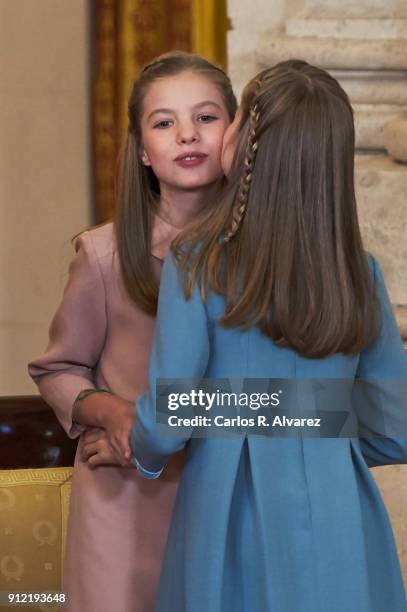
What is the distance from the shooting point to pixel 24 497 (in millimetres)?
2697

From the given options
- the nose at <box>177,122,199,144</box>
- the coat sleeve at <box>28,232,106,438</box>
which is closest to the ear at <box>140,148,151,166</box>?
the nose at <box>177,122,199,144</box>

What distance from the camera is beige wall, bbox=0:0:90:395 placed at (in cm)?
488

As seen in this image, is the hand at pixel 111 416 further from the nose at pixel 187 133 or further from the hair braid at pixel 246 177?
the nose at pixel 187 133

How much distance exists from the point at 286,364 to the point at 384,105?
1.77m

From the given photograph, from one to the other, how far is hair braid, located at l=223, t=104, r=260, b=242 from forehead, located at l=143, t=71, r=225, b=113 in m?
0.45

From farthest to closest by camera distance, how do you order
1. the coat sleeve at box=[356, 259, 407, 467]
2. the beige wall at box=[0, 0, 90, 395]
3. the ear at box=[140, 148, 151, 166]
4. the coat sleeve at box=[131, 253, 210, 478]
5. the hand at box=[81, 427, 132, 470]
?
the beige wall at box=[0, 0, 90, 395], the ear at box=[140, 148, 151, 166], the hand at box=[81, 427, 132, 470], the coat sleeve at box=[356, 259, 407, 467], the coat sleeve at box=[131, 253, 210, 478]

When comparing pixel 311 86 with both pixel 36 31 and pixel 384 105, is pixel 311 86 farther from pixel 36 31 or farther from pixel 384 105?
pixel 36 31

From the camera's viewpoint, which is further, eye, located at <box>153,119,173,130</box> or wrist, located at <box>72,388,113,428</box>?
eye, located at <box>153,119,173,130</box>

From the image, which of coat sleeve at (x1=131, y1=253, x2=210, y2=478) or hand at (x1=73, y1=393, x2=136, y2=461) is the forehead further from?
hand at (x1=73, y1=393, x2=136, y2=461)

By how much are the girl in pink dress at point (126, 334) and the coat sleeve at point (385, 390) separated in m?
0.46

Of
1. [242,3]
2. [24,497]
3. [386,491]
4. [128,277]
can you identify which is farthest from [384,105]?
[24,497]

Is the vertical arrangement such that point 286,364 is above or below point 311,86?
below

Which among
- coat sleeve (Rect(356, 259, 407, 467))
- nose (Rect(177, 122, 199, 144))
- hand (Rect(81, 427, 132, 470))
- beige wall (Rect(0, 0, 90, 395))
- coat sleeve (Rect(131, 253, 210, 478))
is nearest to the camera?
coat sleeve (Rect(131, 253, 210, 478))

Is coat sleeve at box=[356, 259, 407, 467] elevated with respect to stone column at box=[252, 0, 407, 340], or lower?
lower
